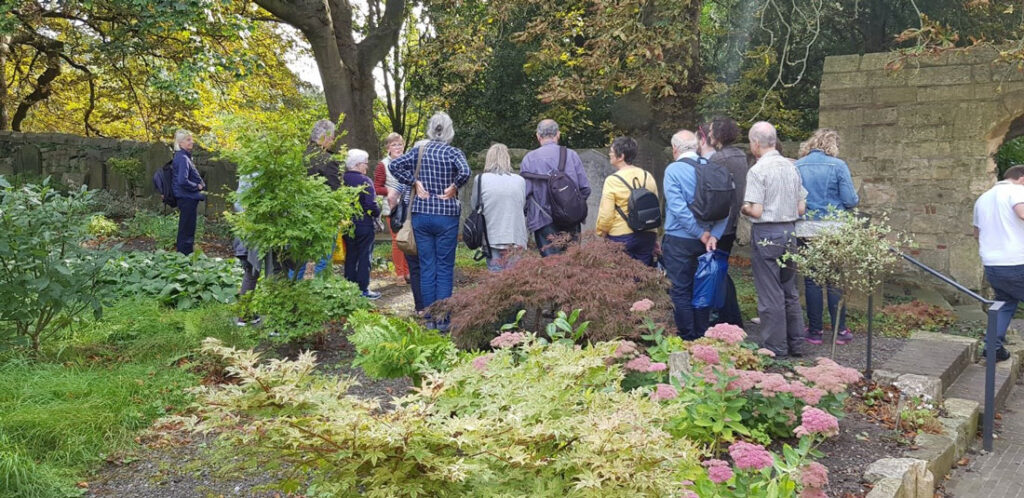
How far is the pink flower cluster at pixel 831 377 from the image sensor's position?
4.25 metres

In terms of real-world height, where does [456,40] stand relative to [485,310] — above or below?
above

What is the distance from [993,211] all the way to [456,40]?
297 inches

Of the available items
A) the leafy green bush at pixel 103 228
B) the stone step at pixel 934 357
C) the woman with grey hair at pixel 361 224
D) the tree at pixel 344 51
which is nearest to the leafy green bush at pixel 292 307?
the woman with grey hair at pixel 361 224

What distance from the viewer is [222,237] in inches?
548

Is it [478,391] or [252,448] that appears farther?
[478,391]

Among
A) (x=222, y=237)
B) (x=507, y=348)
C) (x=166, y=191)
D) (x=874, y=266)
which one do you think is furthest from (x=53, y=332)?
(x=222, y=237)

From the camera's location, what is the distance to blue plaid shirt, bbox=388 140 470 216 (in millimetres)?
6562

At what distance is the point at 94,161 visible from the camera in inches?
663

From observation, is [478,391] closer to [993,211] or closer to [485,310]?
[485,310]

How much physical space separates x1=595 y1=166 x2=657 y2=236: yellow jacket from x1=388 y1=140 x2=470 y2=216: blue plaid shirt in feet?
3.93

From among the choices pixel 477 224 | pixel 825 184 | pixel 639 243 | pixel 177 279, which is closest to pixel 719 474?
pixel 639 243

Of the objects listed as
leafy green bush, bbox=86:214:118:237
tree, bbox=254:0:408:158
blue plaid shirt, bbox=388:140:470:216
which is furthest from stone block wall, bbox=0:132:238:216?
blue plaid shirt, bbox=388:140:470:216

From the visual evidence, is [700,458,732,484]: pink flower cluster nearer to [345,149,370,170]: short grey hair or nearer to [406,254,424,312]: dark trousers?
[406,254,424,312]: dark trousers

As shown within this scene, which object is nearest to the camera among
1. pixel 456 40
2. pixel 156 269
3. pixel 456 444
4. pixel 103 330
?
pixel 456 444
